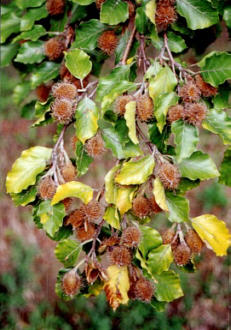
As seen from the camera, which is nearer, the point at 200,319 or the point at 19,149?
the point at 200,319

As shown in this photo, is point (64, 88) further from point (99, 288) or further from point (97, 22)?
point (99, 288)

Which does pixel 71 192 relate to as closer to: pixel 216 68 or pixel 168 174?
pixel 168 174

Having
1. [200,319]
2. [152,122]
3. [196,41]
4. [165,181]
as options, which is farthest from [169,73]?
[200,319]

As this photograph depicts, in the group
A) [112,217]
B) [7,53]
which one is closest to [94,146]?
[112,217]

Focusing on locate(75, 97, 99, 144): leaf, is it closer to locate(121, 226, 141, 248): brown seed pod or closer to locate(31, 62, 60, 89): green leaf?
locate(121, 226, 141, 248): brown seed pod

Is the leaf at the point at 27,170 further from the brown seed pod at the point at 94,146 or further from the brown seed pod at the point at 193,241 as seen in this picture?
the brown seed pod at the point at 193,241

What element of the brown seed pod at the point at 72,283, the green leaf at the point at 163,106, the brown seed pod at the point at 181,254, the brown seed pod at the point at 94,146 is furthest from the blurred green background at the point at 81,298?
the green leaf at the point at 163,106
